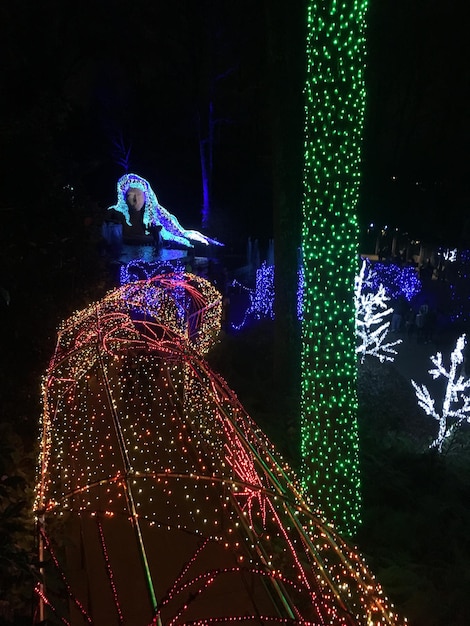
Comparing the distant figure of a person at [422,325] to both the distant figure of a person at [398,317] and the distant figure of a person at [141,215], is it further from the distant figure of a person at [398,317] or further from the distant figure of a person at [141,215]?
the distant figure of a person at [141,215]

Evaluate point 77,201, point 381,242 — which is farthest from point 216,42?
point 77,201

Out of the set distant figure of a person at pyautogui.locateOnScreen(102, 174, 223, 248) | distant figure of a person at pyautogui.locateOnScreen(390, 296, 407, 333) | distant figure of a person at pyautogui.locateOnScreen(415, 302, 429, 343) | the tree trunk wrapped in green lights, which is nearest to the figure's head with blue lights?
distant figure of a person at pyautogui.locateOnScreen(102, 174, 223, 248)

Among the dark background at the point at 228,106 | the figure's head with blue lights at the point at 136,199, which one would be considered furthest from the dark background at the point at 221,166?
the figure's head with blue lights at the point at 136,199

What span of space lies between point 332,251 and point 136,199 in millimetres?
15233

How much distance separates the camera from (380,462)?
23.8 feet

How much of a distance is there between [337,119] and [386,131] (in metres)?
19.9

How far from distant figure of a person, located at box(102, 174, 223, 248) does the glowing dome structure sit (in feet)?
36.4

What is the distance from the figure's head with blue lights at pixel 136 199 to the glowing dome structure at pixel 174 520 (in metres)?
11.0

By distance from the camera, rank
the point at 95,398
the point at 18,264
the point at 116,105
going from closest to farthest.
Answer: the point at 18,264, the point at 95,398, the point at 116,105

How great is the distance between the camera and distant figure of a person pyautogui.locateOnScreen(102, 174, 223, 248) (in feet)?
61.8

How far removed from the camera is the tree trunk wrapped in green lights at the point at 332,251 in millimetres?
4852

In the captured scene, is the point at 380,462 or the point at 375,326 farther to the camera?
the point at 375,326

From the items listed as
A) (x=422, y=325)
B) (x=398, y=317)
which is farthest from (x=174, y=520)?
(x=398, y=317)

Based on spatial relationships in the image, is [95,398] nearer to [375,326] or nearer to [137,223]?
[375,326]
